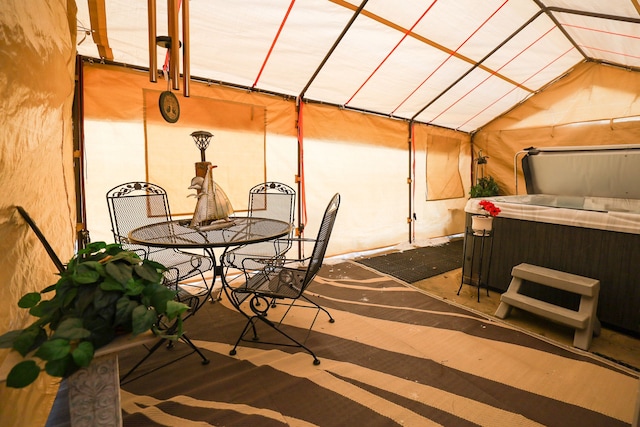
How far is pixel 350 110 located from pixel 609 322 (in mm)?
3438

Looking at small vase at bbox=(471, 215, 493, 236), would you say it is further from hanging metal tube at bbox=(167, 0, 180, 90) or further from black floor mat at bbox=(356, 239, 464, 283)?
hanging metal tube at bbox=(167, 0, 180, 90)

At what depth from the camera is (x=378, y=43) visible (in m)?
3.04

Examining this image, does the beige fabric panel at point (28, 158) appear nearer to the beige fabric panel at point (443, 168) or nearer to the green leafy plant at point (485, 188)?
the beige fabric panel at point (443, 168)

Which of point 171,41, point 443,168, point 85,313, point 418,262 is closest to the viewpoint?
point 85,313

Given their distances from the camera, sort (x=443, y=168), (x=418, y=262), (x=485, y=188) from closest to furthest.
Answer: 1. (x=418, y=262)
2. (x=443, y=168)
3. (x=485, y=188)

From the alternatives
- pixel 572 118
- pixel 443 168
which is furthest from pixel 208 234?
pixel 572 118

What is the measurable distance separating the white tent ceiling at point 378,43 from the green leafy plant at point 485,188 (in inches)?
70.7

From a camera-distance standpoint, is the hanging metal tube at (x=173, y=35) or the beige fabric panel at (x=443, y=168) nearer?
the hanging metal tube at (x=173, y=35)

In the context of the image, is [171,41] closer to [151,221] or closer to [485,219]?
[151,221]

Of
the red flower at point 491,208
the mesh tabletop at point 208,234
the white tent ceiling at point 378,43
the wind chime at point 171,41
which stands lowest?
the mesh tabletop at point 208,234

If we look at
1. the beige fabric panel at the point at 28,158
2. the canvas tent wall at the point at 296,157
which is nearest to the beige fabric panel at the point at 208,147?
the canvas tent wall at the point at 296,157

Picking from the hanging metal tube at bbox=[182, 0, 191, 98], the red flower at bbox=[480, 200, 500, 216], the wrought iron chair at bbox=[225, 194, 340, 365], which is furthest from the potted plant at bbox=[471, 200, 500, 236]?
the hanging metal tube at bbox=[182, 0, 191, 98]

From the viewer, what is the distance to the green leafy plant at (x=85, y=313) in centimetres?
70

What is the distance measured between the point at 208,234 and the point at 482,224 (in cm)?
233
